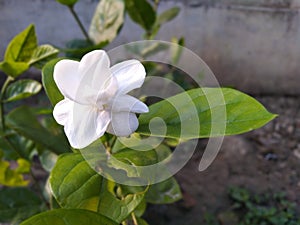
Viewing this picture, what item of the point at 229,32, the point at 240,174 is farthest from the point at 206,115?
the point at 229,32

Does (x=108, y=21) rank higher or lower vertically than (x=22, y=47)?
lower

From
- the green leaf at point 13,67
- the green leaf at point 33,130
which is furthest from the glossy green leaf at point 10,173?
the green leaf at point 13,67

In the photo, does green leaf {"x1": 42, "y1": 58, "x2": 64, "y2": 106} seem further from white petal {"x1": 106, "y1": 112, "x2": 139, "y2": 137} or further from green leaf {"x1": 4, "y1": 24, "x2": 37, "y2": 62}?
green leaf {"x1": 4, "y1": 24, "x2": 37, "y2": 62}

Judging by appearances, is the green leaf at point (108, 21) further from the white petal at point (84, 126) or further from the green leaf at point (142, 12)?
the white petal at point (84, 126)

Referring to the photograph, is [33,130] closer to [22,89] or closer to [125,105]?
[22,89]

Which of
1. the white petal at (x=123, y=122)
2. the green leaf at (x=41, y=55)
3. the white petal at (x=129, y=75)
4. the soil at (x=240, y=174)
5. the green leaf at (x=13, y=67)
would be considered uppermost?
the white petal at (x=129, y=75)

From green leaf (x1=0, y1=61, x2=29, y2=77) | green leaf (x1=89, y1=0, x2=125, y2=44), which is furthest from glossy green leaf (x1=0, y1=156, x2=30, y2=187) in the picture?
green leaf (x1=89, y1=0, x2=125, y2=44)
